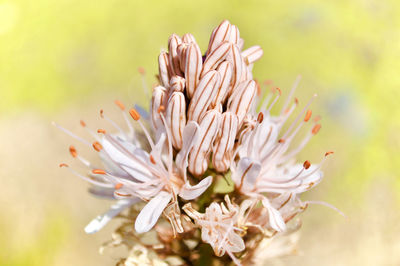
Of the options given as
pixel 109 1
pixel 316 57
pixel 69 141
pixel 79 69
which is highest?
pixel 109 1

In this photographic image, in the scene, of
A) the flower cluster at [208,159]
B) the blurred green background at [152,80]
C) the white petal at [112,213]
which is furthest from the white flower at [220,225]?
the blurred green background at [152,80]

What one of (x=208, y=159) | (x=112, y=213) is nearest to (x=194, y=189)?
(x=208, y=159)

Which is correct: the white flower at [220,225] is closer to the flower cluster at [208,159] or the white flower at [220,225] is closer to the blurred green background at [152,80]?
the flower cluster at [208,159]

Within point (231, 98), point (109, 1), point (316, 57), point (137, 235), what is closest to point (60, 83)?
point (109, 1)

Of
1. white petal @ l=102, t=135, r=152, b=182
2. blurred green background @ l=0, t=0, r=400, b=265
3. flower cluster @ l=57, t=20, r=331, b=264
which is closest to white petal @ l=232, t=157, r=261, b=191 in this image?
flower cluster @ l=57, t=20, r=331, b=264

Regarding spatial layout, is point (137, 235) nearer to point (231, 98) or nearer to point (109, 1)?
point (231, 98)

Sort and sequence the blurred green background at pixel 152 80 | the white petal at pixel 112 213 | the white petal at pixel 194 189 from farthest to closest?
1. the blurred green background at pixel 152 80
2. the white petal at pixel 112 213
3. the white petal at pixel 194 189

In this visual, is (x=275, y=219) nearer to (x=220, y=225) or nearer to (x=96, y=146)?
(x=220, y=225)
